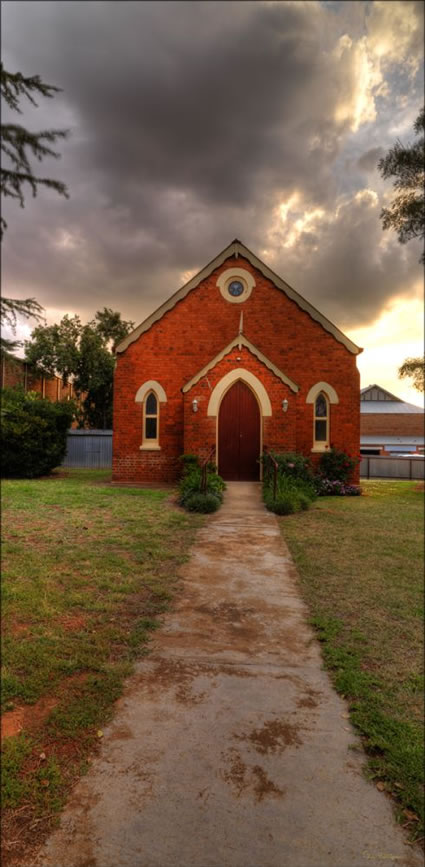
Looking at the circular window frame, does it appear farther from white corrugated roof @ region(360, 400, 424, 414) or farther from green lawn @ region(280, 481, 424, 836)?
white corrugated roof @ region(360, 400, 424, 414)

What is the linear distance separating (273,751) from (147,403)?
1465cm

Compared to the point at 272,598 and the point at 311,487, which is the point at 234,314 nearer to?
the point at 311,487

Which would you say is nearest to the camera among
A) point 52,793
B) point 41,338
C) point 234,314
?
point 52,793

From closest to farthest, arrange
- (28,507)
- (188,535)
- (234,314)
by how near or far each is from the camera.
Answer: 1. (188,535)
2. (28,507)
3. (234,314)

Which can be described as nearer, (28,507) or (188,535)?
(188,535)

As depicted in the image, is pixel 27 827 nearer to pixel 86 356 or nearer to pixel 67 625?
pixel 67 625

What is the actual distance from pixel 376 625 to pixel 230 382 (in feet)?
35.8

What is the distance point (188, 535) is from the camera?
833 cm

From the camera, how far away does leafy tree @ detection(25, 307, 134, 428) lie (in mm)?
30422

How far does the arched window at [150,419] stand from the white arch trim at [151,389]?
144 millimetres

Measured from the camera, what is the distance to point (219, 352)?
16281 mm

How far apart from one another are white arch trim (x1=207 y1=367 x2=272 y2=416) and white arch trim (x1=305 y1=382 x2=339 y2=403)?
2.51 metres

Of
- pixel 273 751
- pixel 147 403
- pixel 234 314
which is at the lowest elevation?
pixel 273 751

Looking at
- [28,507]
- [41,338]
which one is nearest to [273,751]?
[28,507]
